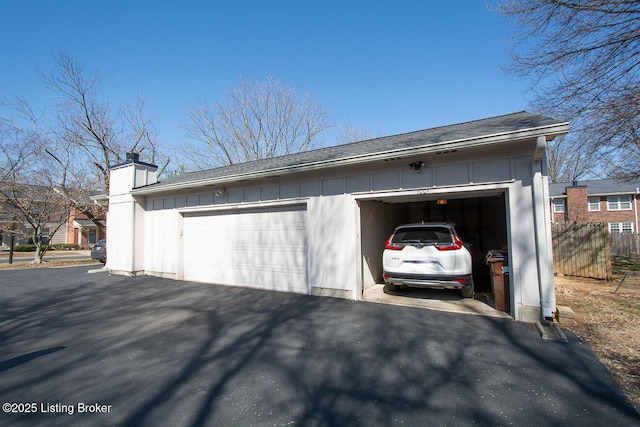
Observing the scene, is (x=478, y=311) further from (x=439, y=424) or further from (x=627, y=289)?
(x=627, y=289)

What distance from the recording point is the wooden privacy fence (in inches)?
360

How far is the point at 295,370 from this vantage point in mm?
3285

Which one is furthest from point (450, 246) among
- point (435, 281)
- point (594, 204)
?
point (594, 204)

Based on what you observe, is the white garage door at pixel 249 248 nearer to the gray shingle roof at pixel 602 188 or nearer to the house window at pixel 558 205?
the gray shingle roof at pixel 602 188

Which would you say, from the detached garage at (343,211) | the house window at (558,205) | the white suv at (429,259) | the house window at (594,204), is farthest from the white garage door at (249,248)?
the house window at (594,204)

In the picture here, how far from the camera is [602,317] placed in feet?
16.9

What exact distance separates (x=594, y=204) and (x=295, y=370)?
102ft

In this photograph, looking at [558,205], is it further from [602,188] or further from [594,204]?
[602,188]

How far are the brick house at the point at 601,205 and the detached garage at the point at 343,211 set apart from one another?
59.9 ft

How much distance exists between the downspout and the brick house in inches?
947

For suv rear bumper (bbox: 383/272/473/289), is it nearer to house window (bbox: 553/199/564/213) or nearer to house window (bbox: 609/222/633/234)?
house window (bbox: 553/199/564/213)

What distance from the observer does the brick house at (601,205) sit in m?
23.0

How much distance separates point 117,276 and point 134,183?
329 centimetres

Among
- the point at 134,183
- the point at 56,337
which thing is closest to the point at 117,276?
the point at 134,183
